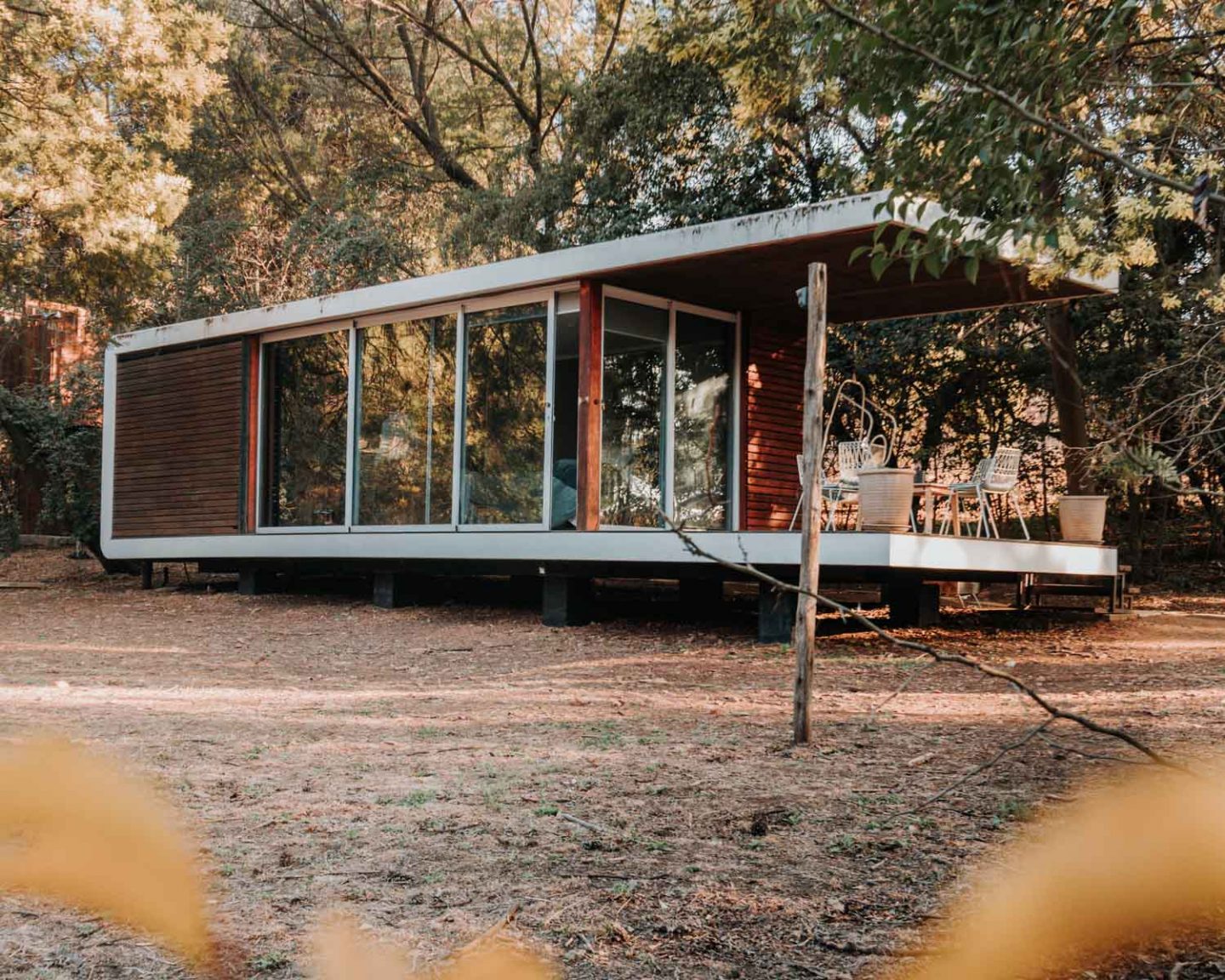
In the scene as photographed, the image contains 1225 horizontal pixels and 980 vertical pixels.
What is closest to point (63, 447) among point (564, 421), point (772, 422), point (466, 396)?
point (466, 396)

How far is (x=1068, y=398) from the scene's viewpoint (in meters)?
11.0

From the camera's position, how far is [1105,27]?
3.06 metres

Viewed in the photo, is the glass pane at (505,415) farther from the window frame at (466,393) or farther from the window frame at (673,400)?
the window frame at (673,400)

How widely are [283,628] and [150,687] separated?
292 cm

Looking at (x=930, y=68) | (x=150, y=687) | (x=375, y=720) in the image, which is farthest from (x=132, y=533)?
(x=930, y=68)

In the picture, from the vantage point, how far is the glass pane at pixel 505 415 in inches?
359

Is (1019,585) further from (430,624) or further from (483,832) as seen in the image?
(483,832)

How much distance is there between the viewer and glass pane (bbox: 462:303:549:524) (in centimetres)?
911

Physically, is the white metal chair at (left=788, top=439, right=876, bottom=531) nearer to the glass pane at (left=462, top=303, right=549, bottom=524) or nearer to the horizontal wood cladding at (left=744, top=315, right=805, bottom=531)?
the horizontal wood cladding at (left=744, top=315, right=805, bottom=531)

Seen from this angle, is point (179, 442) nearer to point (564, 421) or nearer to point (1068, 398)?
point (564, 421)

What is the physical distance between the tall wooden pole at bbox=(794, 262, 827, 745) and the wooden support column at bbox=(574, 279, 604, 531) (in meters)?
4.11

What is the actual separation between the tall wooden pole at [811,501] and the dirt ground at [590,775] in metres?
0.22

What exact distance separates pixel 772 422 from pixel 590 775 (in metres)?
6.70

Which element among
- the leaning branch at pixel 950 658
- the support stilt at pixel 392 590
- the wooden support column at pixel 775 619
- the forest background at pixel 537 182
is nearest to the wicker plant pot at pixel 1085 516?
the forest background at pixel 537 182
